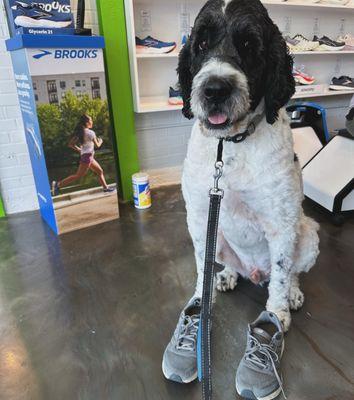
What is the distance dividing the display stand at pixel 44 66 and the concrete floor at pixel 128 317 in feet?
1.51

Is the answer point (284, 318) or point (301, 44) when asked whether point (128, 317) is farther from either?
point (301, 44)

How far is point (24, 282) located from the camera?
1.88 meters

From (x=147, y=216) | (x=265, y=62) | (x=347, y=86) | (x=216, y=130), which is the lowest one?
(x=147, y=216)

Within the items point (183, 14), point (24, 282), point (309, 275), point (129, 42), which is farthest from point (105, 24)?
point (309, 275)

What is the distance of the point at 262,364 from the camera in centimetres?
123

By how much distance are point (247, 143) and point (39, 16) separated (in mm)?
1598

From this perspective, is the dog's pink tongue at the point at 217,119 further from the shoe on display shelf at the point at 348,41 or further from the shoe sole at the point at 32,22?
the shoe on display shelf at the point at 348,41

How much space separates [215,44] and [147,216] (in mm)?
1662

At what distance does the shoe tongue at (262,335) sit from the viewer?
1309mm

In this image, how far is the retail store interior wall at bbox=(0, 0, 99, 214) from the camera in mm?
2340

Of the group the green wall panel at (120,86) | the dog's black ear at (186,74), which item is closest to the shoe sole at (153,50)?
the green wall panel at (120,86)

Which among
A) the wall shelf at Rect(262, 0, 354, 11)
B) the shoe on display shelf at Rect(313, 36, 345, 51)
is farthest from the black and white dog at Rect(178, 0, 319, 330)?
the shoe on display shelf at Rect(313, 36, 345, 51)

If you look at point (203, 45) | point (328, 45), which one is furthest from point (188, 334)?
point (328, 45)

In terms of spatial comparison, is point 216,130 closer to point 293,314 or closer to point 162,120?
point 293,314
